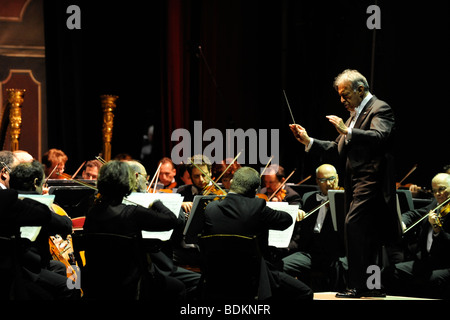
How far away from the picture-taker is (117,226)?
288 cm

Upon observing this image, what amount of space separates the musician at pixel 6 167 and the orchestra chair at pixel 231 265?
1.09m

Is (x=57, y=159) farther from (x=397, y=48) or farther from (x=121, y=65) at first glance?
(x=397, y=48)

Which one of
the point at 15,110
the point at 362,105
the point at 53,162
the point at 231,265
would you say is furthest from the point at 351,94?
the point at 15,110

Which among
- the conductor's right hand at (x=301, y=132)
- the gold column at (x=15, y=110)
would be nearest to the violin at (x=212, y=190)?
the conductor's right hand at (x=301, y=132)

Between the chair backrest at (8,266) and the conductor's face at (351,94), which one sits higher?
the conductor's face at (351,94)

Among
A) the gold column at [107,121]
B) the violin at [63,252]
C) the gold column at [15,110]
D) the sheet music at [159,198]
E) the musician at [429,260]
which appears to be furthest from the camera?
the gold column at [107,121]

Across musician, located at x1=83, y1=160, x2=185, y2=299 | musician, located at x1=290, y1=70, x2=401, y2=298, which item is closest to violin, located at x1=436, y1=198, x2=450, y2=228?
musician, located at x1=290, y1=70, x2=401, y2=298

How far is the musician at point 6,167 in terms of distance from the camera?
3340 mm

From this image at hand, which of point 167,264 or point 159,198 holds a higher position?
point 159,198

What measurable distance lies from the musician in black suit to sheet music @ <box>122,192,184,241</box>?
0.17 m

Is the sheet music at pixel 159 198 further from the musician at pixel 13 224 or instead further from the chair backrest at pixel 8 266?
the chair backrest at pixel 8 266

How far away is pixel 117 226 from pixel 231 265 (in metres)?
0.53

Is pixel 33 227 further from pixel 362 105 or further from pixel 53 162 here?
pixel 53 162
